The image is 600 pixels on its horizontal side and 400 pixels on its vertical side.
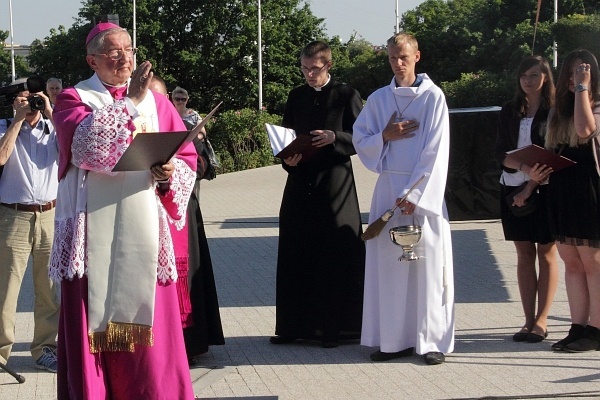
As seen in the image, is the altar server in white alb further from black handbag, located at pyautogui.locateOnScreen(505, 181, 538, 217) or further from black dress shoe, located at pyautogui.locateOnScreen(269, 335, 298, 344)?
black dress shoe, located at pyautogui.locateOnScreen(269, 335, 298, 344)

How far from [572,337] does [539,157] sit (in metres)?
1.32

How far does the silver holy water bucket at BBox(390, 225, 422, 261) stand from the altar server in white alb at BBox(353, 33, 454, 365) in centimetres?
14

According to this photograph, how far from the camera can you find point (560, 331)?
800cm

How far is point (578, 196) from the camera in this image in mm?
7148

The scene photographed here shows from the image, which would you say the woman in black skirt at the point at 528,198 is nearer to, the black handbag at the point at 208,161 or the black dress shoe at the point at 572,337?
the black dress shoe at the point at 572,337

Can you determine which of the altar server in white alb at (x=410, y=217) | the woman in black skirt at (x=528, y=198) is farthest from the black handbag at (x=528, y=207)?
the altar server in white alb at (x=410, y=217)

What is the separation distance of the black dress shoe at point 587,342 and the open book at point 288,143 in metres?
2.34

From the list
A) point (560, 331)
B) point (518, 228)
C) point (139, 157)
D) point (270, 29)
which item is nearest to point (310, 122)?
point (518, 228)

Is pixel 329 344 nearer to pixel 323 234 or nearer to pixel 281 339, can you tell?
pixel 281 339

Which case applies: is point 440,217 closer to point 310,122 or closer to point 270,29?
point 310,122

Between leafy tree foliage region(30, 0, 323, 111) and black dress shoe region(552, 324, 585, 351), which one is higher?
leafy tree foliage region(30, 0, 323, 111)

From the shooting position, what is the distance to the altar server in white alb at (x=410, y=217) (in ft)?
23.3

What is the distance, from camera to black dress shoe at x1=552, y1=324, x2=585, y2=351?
23.8 feet

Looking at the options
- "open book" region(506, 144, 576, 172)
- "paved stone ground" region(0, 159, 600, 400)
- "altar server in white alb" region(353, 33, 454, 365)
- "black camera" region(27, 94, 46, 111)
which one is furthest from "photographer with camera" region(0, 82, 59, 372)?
"open book" region(506, 144, 576, 172)
